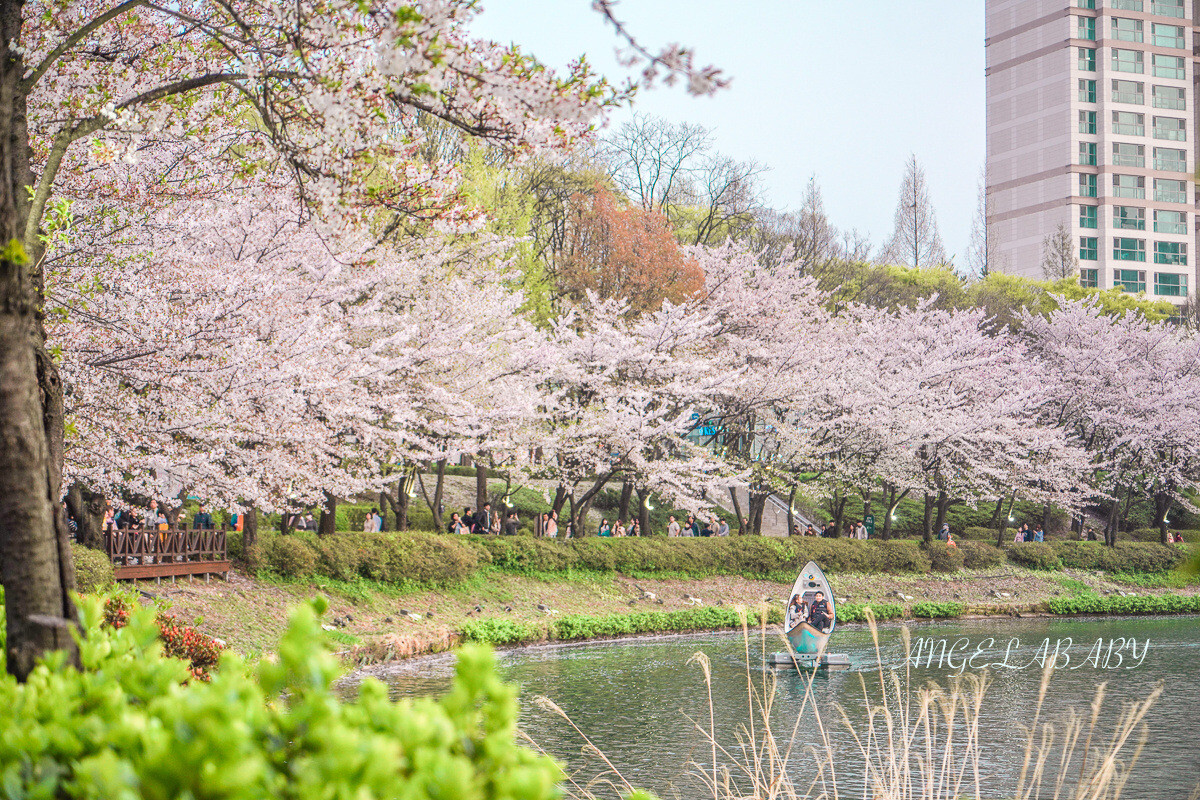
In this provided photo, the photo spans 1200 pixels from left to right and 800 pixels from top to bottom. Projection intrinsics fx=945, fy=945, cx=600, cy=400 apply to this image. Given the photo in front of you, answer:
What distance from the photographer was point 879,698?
49.6ft

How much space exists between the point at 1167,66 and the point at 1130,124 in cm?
542

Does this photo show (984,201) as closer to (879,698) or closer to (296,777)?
(879,698)

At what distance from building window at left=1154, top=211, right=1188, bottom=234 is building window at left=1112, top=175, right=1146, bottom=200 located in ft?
6.32

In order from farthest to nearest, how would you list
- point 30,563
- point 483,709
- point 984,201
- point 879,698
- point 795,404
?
point 984,201 < point 795,404 < point 879,698 < point 30,563 < point 483,709

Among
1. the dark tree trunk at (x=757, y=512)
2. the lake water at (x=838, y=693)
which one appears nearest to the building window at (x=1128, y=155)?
the dark tree trunk at (x=757, y=512)

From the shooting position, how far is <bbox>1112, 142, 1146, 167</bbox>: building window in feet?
232

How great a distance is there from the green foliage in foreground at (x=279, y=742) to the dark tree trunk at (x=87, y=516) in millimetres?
13481

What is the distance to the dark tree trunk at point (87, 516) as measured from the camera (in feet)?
47.0

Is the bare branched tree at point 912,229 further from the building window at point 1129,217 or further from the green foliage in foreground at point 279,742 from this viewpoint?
the green foliage in foreground at point 279,742

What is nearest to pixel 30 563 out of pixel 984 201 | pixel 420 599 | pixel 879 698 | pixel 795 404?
pixel 879 698

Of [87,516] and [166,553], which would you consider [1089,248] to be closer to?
[166,553]

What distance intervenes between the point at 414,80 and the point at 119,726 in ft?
12.3

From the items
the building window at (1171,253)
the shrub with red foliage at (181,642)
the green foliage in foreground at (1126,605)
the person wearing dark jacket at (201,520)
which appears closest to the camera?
the shrub with red foliage at (181,642)
